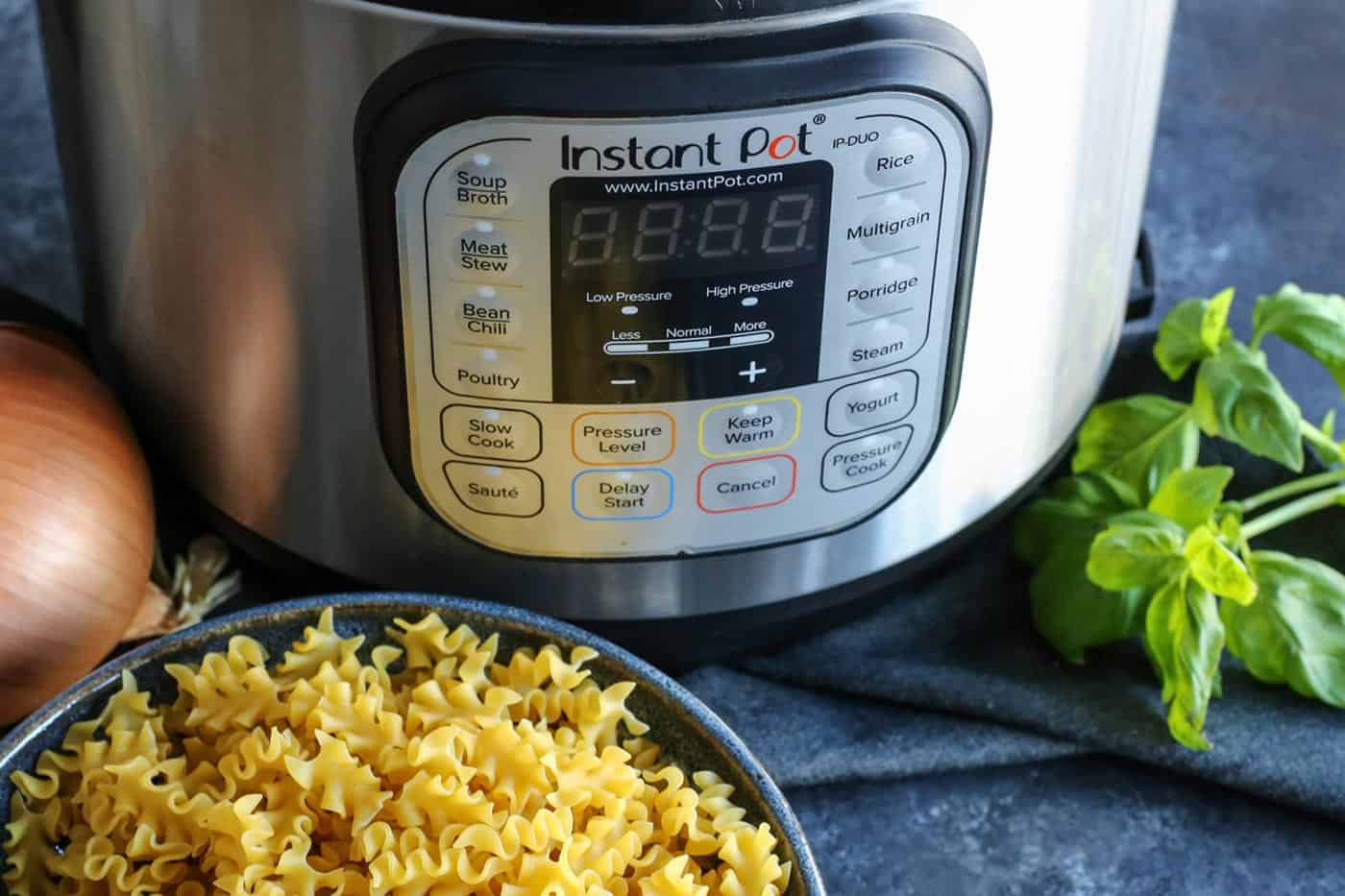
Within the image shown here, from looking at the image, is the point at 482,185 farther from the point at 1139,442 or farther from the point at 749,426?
the point at 1139,442

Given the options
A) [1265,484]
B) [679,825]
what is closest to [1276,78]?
[1265,484]

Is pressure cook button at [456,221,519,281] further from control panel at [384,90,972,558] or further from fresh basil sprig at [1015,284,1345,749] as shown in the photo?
fresh basil sprig at [1015,284,1345,749]

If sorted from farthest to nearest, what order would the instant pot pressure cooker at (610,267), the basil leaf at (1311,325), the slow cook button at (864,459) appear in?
the basil leaf at (1311,325), the slow cook button at (864,459), the instant pot pressure cooker at (610,267)

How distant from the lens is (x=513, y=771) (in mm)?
598

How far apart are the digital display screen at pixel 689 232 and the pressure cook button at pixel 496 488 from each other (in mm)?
93

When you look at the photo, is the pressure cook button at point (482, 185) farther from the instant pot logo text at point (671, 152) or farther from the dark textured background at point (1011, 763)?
the dark textured background at point (1011, 763)

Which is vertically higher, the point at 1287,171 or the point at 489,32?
the point at 489,32

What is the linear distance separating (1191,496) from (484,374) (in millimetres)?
314

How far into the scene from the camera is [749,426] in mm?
644

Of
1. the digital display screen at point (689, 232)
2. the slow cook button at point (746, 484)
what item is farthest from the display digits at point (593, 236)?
the slow cook button at point (746, 484)

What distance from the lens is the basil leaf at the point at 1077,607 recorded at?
0.73 metres

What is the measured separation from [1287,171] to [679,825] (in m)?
0.68

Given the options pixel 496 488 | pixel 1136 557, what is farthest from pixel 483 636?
pixel 1136 557

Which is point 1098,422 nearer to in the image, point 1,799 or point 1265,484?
point 1265,484
